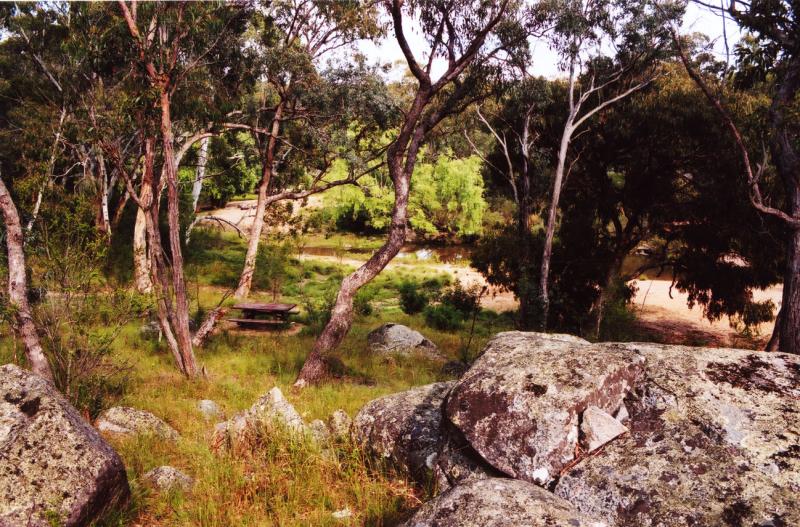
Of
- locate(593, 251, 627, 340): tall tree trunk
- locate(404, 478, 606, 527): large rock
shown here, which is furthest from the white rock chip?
locate(593, 251, 627, 340): tall tree trunk

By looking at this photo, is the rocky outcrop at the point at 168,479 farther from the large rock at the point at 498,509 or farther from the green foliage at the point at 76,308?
the large rock at the point at 498,509

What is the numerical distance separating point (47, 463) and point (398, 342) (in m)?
10.9

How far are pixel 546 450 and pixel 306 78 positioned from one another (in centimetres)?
1935

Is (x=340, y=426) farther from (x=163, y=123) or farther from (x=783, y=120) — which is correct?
(x=783, y=120)

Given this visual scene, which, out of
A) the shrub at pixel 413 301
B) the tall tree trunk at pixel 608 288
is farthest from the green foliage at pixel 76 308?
the tall tree trunk at pixel 608 288

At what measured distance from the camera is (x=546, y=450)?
167 inches

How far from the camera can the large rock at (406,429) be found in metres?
5.45

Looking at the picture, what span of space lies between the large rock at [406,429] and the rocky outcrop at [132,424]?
2.51m

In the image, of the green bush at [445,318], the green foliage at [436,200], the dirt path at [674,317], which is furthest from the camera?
the green foliage at [436,200]

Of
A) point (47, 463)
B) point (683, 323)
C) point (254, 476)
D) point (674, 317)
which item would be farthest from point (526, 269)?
point (47, 463)

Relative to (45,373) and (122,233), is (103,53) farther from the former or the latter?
(122,233)

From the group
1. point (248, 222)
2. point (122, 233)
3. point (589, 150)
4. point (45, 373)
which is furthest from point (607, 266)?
point (248, 222)

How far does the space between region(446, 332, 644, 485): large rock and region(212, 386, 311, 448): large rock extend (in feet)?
6.57

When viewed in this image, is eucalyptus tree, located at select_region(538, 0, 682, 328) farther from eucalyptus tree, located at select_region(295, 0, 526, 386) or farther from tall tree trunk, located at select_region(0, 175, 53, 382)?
tall tree trunk, located at select_region(0, 175, 53, 382)
